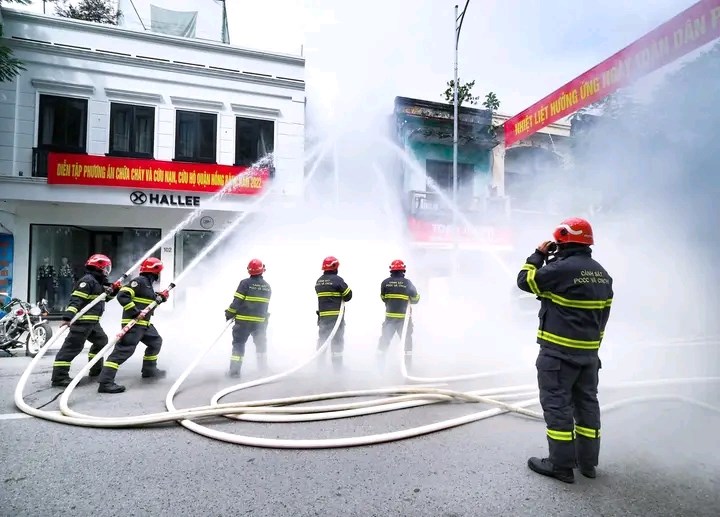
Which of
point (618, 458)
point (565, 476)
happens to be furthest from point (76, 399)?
point (618, 458)

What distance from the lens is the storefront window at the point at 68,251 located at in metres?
10.4

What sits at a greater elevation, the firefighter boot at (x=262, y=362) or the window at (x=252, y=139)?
the window at (x=252, y=139)

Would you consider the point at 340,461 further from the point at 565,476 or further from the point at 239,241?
the point at 239,241

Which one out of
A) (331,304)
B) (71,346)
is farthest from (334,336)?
(71,346)

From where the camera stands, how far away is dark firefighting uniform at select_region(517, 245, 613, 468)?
8.74 feet

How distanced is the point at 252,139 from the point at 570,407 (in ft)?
Result: 36.0

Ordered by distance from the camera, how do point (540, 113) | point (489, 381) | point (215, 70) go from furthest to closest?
1. point (215, 70)
2. point (540, 113)
3. point (489, 381)

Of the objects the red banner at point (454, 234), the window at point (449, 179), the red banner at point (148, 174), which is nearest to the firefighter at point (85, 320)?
the red banner at point (148, 174)

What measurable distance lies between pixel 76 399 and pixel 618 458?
4837 millimetres

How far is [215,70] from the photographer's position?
11.3 meters

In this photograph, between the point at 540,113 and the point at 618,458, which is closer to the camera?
the point at 618,458

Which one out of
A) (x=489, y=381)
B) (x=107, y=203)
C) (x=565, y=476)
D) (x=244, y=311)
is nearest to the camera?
(x=565, y=476)

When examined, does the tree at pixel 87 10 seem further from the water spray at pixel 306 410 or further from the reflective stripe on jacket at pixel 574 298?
the reflective stripe on jacket at pixel 574 298

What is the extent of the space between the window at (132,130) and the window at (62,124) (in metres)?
0.66
